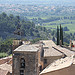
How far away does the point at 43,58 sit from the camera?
2581cm

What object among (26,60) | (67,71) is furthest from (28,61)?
(67,71)

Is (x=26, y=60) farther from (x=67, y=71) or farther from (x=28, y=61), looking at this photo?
(x=67, y=71)

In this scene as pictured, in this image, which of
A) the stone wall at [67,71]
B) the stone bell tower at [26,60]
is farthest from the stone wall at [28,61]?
the stone wall at [67,71]

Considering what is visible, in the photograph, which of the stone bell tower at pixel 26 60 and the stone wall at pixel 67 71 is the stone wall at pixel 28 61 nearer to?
the stone bell tower at pixel 26 60

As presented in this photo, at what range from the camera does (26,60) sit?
1617cm

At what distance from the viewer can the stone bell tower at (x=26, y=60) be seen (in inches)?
635

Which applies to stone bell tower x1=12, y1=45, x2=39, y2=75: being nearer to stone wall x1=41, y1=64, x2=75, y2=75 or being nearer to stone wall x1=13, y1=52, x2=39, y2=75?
stone wall x1=13, y1=52, x2=39, y2=75

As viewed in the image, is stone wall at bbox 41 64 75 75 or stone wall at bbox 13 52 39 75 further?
stone wall at bbox 13 52 39 75

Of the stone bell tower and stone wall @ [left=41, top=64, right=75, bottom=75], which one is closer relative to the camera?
stone wall @ [left=41, top=64, right=75, bottom=75]

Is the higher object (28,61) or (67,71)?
(28,61)

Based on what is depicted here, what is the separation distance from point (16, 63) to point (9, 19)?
103 meters

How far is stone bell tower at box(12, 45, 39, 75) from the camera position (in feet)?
53.0

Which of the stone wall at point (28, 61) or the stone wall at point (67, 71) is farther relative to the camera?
the stone wall at point (28, 61)

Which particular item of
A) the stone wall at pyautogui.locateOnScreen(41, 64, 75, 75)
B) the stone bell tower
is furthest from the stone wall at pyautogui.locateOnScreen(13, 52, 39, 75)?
the stone wall at pyautogui.locateOnScreen(41, 64, 75, 75)
